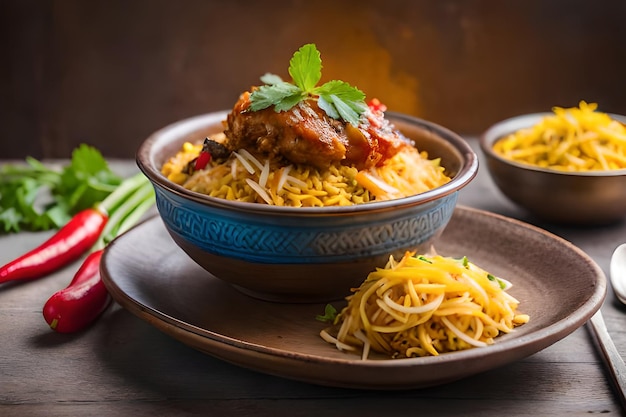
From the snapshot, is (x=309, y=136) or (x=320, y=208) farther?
(x=309, y=136)

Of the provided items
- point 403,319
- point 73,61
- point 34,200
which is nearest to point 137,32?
point 73,61

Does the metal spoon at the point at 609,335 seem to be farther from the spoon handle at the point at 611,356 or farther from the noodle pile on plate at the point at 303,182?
the noodle pile on plate at the point at 303,182

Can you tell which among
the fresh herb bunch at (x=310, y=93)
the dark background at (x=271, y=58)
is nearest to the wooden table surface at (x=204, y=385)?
the fresh herb bunch at (x=310, y=93)

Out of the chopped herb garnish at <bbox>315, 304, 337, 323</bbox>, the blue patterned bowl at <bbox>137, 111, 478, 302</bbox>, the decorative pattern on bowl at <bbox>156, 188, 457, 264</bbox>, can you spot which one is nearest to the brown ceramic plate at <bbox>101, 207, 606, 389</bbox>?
the chopped herb garnish at <bbox>315, 304, 337, 323</bbox>

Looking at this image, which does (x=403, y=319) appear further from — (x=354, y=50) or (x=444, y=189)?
(x=354, y=50)

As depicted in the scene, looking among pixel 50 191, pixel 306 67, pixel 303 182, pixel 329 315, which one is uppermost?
pixel 306 67

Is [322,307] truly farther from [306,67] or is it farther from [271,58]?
[271,58]

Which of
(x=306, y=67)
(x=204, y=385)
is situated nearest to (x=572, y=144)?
(x=306, y=67)

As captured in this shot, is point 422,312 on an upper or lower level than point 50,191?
upper
